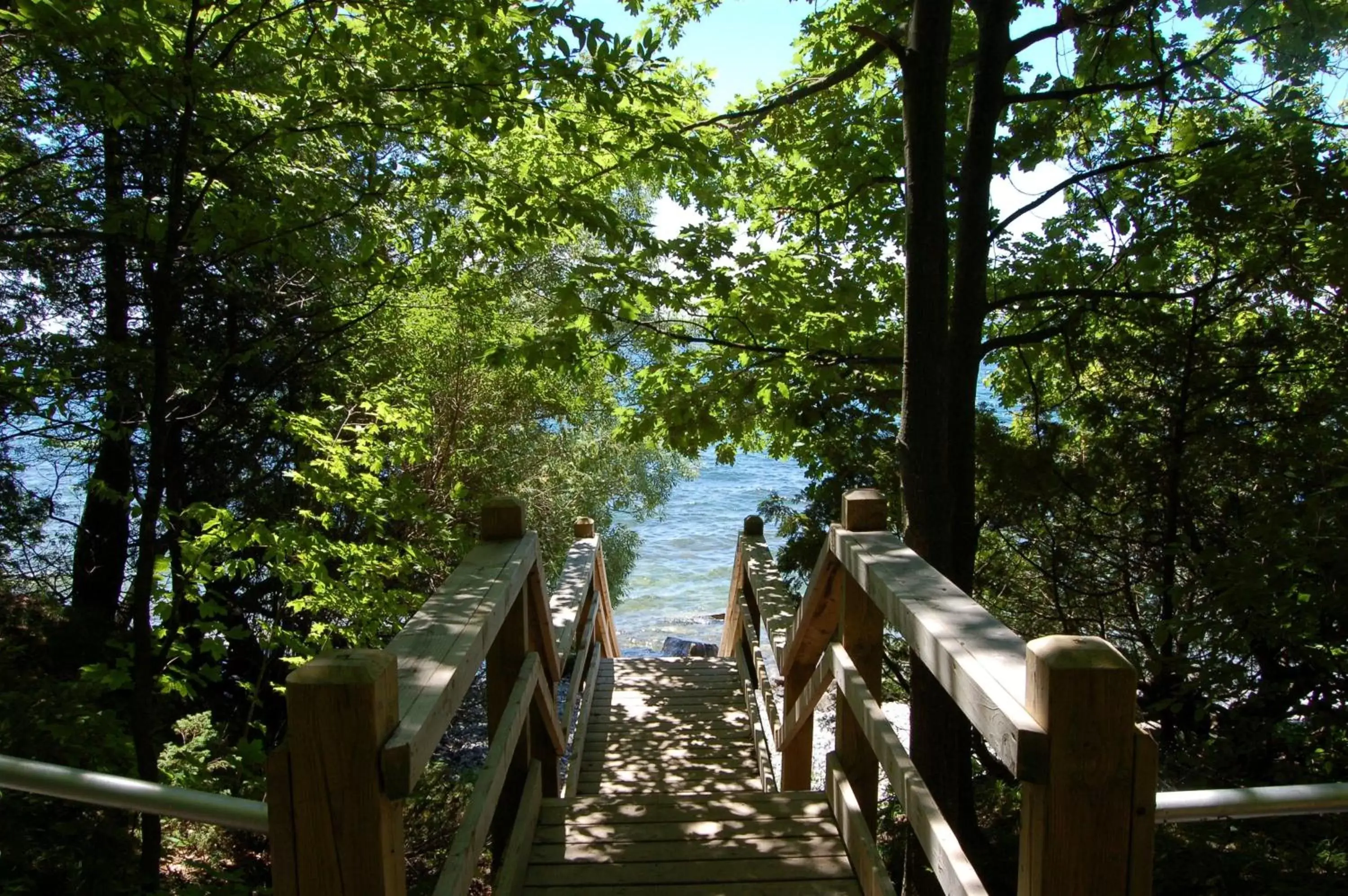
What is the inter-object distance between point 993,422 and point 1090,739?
18.2ft

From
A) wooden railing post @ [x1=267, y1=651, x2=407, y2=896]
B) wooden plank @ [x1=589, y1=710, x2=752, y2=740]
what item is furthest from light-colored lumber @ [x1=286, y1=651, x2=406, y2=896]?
wooden plank @ [x1=589, y1=710, x2=752, y2=740]

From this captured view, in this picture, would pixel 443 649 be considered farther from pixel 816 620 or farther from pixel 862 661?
pixel 816 620

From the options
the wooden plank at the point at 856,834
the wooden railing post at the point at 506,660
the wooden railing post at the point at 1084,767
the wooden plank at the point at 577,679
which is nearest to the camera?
the wooden railing post at the point at 1084,767

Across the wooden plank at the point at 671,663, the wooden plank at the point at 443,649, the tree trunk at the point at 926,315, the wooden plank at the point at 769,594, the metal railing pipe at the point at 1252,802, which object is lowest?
the wooden plank at the point at 671,663

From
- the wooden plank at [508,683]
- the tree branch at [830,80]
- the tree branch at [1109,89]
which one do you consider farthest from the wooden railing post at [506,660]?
the tree branch at [1109,89]

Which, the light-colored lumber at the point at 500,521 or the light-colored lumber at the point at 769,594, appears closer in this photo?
the light-colored lumber at the point at 500,521

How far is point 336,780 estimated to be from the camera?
1.28 m

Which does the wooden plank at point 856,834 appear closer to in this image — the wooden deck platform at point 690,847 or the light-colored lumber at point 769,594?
the wooden deck platform at point 690,847

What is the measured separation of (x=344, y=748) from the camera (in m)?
1.28

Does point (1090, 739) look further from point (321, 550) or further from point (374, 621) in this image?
point (374, 621)

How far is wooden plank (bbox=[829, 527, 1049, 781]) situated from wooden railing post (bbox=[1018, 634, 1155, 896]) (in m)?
0.03

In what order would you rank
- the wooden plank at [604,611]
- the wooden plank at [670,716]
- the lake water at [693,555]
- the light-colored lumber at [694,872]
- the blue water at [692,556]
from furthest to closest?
the blue water at [692,556] → the lake water at [693,555] → the wooden plank at [604,611] → the wooden plank at [670,716] → the light-colored lumber at [694,872]

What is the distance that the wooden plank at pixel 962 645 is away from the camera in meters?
1.27

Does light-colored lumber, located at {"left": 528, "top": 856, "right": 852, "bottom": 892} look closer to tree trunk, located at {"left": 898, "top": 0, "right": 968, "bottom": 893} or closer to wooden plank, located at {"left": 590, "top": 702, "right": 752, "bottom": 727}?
tree trunk, located at {"left": 898, "top": 0, "right": 968, "bottom": 893}
